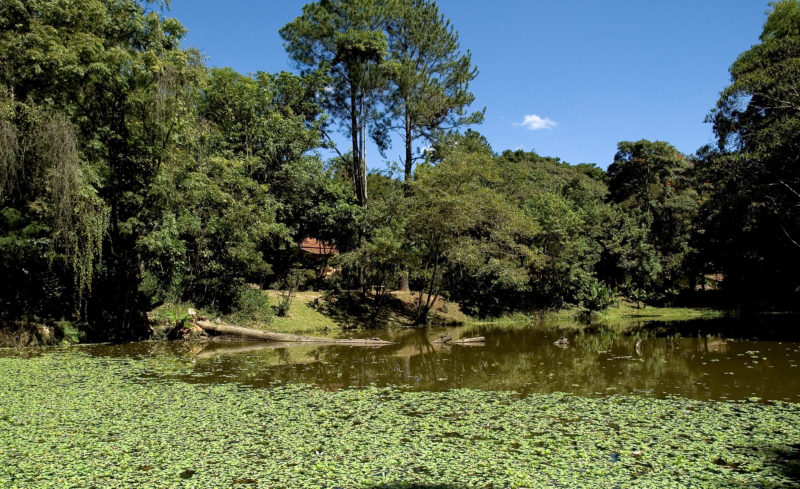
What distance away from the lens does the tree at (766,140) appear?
1454 cm

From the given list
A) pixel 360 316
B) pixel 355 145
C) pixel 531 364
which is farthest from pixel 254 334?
pixel 355 145

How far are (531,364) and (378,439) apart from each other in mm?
6585

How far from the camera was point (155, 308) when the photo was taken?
1589 centimetres

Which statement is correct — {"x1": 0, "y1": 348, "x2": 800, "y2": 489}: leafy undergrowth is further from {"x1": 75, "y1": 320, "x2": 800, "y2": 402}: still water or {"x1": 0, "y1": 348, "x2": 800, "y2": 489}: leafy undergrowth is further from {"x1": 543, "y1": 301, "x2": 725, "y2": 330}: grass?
{"x1": 543, "y1": 301, "x2": 725, "y2": 330}: grass

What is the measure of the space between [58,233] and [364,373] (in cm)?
797

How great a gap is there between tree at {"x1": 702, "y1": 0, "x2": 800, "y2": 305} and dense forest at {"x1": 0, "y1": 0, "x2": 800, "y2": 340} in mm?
75

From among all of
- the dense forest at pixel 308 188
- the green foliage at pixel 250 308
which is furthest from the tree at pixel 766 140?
the green foliage at pixel 250 308

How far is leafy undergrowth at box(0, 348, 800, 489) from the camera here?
179 inches

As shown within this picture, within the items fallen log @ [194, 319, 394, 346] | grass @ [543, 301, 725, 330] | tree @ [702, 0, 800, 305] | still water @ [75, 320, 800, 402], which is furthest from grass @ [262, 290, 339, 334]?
tree @ [702, 0, 800, 305]

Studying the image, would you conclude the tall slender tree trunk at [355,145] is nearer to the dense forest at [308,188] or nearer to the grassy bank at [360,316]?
the dense forest at [308,188]

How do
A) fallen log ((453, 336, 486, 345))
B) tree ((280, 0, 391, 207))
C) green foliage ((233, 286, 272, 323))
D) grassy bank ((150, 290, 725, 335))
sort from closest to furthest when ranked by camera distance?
fallen log ((453, 336, 486, 345)) → grassy bank ((150, 290, 725, 335)) → green foliage ((233, 286, 272, 323)) → tree ((280, 0, 391, 207))

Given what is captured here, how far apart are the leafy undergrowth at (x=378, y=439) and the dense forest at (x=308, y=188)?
6.15 m

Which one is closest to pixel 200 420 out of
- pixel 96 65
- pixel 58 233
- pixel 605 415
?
pixel 605 415

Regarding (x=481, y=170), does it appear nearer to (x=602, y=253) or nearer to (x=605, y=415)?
(x=605, y=415)
